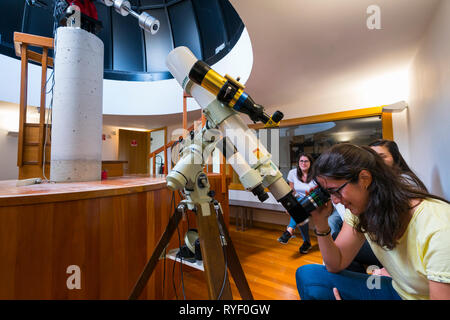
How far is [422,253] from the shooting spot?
2.16 feet

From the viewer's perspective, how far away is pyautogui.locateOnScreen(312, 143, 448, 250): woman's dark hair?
744 mm

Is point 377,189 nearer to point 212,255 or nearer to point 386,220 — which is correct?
point 386,220

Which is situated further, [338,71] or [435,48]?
[338,71]

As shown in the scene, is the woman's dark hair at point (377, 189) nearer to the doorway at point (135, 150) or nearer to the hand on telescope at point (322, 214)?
the hand on telescope at point (322, 214)

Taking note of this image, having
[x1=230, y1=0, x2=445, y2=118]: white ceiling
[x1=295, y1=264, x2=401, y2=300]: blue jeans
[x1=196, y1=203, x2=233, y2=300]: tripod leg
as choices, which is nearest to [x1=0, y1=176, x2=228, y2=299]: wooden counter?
[x1=196, y1=203, x2=233, y2=300]: tripod leg

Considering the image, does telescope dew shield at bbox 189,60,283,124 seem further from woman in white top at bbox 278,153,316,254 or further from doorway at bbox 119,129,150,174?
doorway at bbox 119,129,150,174

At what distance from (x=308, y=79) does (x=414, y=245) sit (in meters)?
2.37

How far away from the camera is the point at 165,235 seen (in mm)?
977

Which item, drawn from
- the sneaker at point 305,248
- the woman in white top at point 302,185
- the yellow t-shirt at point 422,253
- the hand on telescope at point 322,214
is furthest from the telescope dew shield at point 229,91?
the sneaker at point 305,248

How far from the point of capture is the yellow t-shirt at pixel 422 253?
23.7 inches

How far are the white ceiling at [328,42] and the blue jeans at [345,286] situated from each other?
5.23ft

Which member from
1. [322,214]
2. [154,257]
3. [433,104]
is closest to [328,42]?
[433,104]

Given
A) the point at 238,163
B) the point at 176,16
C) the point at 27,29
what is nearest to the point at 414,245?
the point at 238,163
